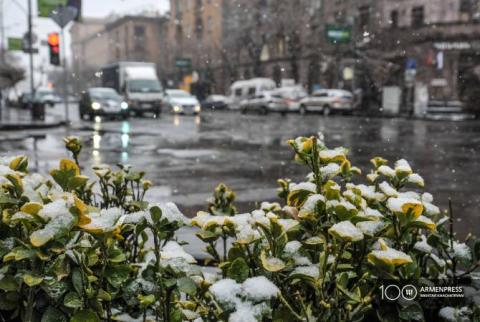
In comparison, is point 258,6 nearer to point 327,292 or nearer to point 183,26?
point 183,26

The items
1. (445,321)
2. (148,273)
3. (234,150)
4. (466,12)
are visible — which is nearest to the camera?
(148,273)

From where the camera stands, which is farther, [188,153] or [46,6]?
[46,6]

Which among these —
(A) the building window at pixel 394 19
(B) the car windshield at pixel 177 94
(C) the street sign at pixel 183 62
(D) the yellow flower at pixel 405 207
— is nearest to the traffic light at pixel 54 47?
(B) the car windshield at pixel 177 94

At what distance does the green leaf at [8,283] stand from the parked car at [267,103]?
36177 mm

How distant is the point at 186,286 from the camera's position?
5.46 ft

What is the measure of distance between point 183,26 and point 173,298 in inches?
2923

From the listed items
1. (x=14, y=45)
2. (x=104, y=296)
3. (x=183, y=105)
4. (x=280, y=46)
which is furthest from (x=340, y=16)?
(x=104, y=296)

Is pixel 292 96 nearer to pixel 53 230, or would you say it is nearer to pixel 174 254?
pixel 174 254

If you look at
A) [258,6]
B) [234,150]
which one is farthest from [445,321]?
[258,6]

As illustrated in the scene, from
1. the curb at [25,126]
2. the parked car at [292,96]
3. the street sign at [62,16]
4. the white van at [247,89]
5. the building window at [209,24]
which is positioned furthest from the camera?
the building window at [209,24]

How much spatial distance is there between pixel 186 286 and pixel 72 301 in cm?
36

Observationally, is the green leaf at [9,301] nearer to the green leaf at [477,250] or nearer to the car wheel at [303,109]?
the green leaf at [477,250]

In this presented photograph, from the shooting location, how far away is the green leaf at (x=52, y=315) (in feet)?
5.48

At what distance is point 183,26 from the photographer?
241 ft
